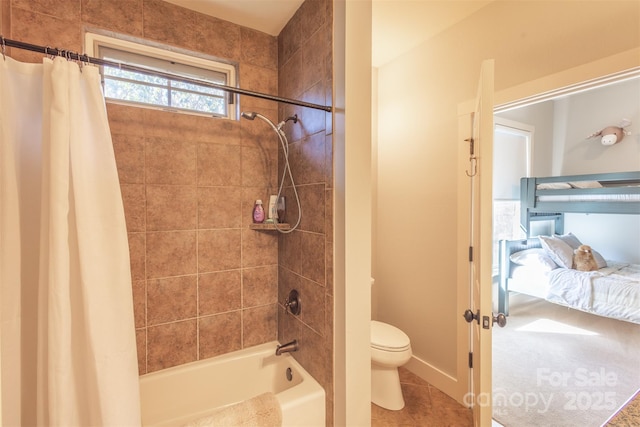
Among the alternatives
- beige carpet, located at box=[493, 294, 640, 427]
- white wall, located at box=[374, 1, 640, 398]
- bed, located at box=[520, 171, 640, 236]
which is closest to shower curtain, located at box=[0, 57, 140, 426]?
white wall, located at box=[374, 1, 640, 398]

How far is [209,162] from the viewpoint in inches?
66.0

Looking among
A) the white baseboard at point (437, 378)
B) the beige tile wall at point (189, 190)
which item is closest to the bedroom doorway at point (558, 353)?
the white baseboard at point (437, 378)

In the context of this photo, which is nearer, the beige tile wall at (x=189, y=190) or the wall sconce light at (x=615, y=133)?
the beige tile wall at (x=189, y=190)

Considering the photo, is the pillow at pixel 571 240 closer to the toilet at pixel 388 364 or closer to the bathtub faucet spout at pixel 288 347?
the toilet at pixel 388 364

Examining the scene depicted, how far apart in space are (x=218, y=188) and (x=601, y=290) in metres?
3.96

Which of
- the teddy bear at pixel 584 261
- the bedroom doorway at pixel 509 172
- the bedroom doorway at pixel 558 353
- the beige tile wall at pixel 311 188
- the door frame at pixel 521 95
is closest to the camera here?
the door frame at pixel 521 95

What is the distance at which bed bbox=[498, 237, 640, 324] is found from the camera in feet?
9.18

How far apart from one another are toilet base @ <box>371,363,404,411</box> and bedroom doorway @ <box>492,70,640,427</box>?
634mm

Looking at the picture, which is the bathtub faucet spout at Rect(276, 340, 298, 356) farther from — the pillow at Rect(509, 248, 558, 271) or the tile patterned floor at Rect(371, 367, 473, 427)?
the pillow at Rect(509, 248, 558, 271)

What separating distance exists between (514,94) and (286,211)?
5.09 feet

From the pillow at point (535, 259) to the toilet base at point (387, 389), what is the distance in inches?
104

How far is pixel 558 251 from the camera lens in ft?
11.3

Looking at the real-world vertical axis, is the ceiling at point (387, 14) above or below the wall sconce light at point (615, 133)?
above

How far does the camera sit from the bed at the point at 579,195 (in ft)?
9.85
